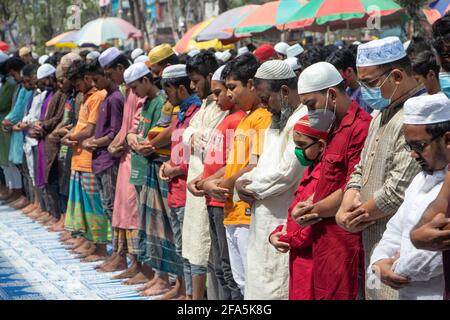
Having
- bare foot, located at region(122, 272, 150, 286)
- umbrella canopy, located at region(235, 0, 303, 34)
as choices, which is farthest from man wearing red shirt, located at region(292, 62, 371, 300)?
umbrella canopy, located at region(235, 0, 303, 34)

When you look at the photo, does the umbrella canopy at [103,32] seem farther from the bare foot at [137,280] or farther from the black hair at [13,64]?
the bare foot at [137,280]

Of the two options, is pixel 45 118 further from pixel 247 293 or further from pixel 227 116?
pixel 247 293

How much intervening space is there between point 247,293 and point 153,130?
2308mm

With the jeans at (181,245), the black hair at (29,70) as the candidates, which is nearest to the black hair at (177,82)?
the jeans at (181,245)

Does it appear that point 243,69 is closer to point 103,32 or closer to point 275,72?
point 275,72

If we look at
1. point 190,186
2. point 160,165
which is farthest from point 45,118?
point 190,186

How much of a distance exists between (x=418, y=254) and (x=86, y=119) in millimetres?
5950

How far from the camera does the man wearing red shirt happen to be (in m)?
4.59

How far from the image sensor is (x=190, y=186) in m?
6.40

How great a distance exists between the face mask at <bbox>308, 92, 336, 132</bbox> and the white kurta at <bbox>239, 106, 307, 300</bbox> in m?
0.42

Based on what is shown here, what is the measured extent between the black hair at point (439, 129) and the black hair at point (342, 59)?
3.13 metres

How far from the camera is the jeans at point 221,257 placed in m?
6.12

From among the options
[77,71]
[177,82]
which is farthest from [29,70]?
[177,82]

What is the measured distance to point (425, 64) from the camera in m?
5.27
